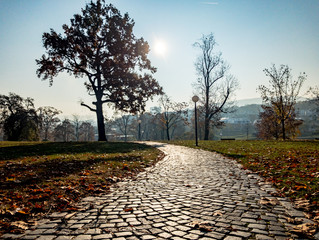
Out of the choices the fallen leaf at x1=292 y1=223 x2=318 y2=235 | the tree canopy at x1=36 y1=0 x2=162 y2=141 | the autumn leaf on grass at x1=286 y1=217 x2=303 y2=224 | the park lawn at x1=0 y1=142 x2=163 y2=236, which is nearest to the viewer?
the fallen leaf at x1=292 y1=223 x2=318 y2=235

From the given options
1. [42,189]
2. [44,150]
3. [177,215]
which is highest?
[44,150]

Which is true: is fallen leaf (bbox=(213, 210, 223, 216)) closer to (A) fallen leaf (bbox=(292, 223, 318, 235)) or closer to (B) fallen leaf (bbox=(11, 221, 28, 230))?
(A) fallen leaf (bbox=(292, 223, 318, 235))

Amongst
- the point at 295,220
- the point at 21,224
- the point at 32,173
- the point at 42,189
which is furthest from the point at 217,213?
the point at 32,173

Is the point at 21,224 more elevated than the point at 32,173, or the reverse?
the point at 32,173

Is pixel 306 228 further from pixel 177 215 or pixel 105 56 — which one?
pixel 105 56

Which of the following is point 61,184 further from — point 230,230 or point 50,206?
point 230,230

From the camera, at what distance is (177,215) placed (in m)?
3.31

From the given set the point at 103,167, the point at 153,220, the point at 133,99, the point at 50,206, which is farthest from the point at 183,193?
the point at 133,99

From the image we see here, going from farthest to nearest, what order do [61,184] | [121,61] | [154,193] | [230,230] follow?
[121,61]
[61,184]
[154,193]
[230,230]

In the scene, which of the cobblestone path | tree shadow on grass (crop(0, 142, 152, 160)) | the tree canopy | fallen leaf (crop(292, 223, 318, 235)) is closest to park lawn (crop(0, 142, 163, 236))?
the cobblestone path

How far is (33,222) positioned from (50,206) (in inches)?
25.4

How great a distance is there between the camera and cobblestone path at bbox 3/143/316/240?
2.68m

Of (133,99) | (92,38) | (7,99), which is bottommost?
(133,99)

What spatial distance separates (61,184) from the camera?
16.4ft
